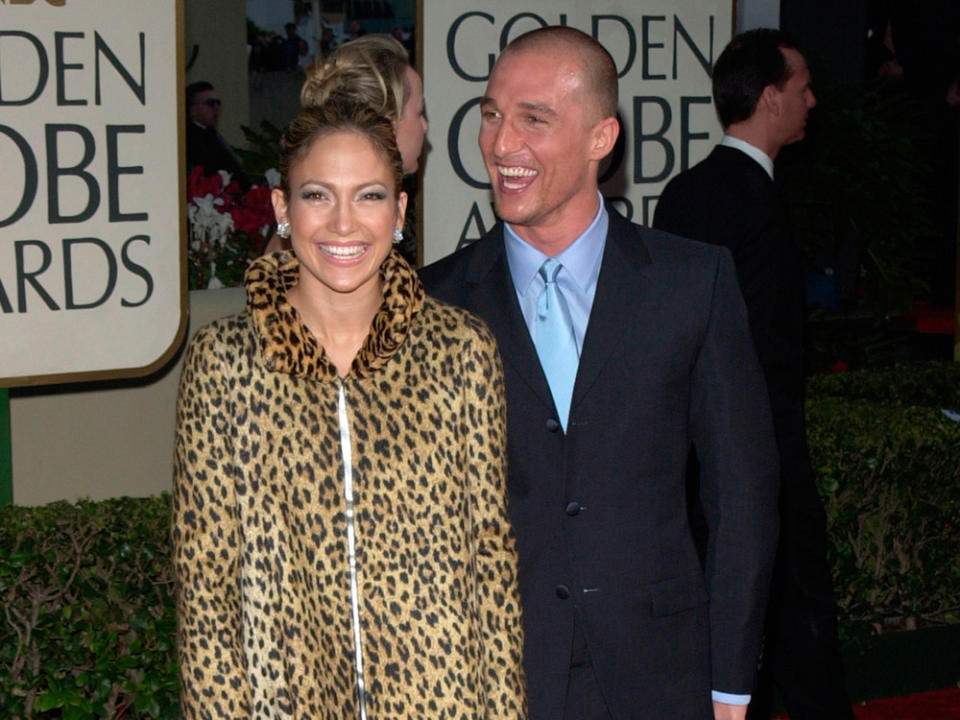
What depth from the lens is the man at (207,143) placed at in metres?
13.8

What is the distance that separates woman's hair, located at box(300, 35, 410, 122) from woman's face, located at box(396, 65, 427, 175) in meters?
0.02

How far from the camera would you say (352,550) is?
2775 millimetres

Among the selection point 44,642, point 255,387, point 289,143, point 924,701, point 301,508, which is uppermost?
point 289,143

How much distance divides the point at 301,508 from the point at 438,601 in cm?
29

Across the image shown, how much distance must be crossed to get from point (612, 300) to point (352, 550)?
818 millimetres

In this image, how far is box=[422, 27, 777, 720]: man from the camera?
318 cm

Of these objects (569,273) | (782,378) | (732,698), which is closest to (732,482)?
(732,698)

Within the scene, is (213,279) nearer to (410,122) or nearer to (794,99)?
(794,99)

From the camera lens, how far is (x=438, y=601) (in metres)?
2.79

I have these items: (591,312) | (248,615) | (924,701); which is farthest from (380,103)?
(924,701)

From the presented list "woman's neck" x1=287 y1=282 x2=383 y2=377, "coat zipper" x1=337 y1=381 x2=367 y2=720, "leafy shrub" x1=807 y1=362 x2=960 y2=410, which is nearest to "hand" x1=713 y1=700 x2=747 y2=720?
"coat zipper" x1=337 y1=381 x2=367 y2=720

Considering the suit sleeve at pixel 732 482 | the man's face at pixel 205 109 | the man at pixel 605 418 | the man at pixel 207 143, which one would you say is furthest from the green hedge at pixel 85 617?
the man's face at pixel 205 109

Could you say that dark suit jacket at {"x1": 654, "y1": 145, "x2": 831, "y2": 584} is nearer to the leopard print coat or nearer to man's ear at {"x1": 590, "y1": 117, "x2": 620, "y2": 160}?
man's ear at {"x1": 590, "y1": 117, "x2": 620, "y2": 160}

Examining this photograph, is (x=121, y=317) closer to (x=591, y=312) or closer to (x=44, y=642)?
(x=44, y=642)
